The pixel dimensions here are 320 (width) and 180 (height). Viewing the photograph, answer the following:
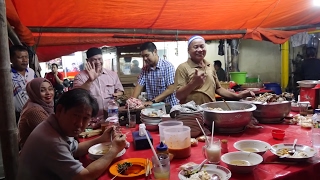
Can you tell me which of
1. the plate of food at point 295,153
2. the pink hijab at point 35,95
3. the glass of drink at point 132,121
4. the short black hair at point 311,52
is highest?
the short black hair at point 311,52

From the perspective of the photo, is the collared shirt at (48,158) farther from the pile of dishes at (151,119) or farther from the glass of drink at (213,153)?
the pile of dishes at (151,119)

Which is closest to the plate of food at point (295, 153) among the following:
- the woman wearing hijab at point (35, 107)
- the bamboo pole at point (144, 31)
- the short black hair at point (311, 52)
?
the woman wearing hijab at point (35, 107)

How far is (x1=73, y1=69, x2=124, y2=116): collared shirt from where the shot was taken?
11.9ft

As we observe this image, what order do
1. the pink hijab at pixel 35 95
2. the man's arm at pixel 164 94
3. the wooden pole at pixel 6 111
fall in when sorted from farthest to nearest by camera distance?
the man's arm at pixel 164 94 → the pink hijab at pixel 35 95 → the wooden pole at pixel 6 111

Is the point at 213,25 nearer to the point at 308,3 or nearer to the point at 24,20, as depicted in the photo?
the point at 308,3

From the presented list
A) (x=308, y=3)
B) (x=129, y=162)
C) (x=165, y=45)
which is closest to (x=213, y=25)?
(x=308, y=3)

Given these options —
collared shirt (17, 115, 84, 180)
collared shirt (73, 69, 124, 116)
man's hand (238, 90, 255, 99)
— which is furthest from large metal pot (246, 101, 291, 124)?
collared shirt (73, 69, 124, 116)

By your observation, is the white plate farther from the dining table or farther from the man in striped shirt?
the man in striped shirt

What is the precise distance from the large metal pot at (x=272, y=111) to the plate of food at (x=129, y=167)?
59.9 inches

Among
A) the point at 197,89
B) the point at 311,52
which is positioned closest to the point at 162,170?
the point at 197,89

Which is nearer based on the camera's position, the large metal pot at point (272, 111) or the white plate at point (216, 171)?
the white plate at point (216, 171)

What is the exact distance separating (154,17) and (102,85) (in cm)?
149

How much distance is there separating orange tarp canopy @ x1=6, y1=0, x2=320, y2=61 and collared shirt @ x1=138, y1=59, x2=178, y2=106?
848 millimetres

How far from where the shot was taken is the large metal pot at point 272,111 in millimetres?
2525
